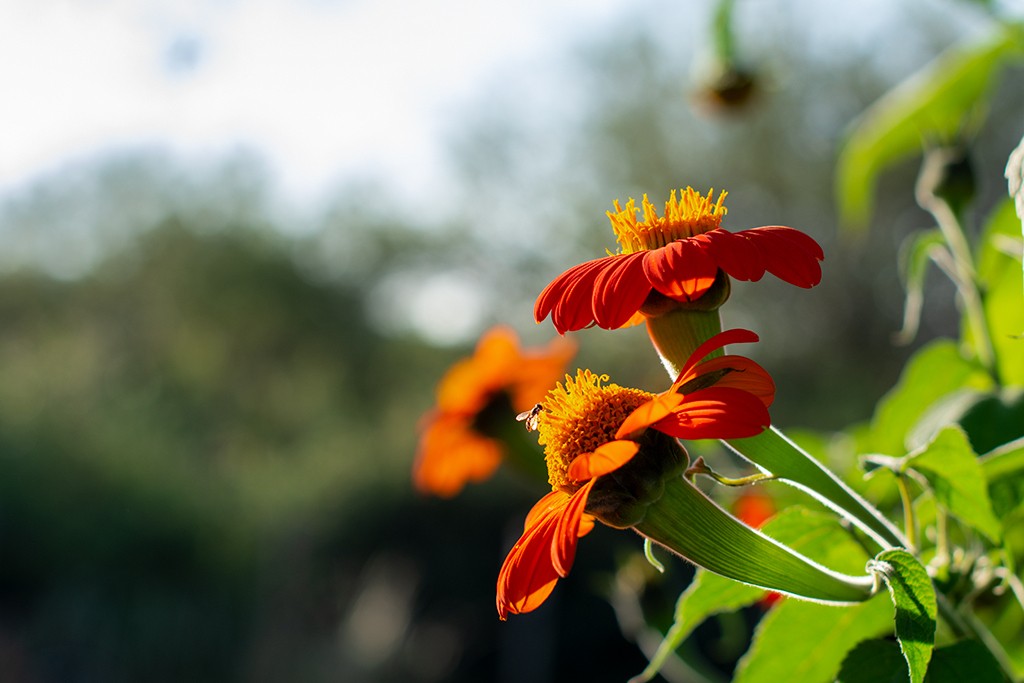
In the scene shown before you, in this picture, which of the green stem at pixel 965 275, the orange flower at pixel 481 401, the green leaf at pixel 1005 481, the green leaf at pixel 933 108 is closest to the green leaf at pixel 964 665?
the green leaf at pixel 1005 481

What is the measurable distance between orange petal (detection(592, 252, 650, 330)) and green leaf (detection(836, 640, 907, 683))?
0.17 metres

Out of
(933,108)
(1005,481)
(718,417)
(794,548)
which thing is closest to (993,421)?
(1005,481)

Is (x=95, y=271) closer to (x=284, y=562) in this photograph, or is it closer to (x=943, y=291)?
(x=284, y=562)

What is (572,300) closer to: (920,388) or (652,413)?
(652,413)

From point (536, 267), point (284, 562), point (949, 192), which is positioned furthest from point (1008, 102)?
point (949, 192)

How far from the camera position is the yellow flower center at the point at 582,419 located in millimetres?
401

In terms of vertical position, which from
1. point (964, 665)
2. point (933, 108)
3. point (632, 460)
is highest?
point (933, 108)

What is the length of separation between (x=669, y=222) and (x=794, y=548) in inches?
6.3

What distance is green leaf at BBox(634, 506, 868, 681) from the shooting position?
44 cm

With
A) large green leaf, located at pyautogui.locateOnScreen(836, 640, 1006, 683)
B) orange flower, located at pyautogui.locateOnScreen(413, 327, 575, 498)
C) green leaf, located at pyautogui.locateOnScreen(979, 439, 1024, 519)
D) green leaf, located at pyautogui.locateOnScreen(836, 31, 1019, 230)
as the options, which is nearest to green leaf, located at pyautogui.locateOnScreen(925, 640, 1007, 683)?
large green leaf, located at pyautogui.locateOnScreen(836, 640, 1006, 683)

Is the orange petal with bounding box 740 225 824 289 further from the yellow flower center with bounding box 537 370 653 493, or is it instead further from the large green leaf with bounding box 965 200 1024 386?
the large green leaf with bounding box 965 200 1024 386

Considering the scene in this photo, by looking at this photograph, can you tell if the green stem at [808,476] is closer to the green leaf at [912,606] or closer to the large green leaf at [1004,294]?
the green leaf at [912,606]

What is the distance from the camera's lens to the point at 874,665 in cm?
39

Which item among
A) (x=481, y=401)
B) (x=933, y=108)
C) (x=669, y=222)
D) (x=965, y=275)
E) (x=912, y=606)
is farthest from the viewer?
(x=481, y=401)
